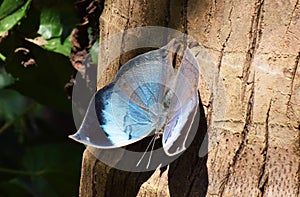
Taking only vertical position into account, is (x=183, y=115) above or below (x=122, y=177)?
above

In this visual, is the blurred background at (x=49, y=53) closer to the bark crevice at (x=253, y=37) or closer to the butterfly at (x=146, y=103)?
the butterfly at (x=146, y=103)

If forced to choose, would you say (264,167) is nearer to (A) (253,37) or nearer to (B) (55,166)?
(A) (253,37)

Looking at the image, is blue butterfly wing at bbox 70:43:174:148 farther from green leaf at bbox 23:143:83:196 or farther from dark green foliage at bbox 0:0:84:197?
green leaf at bbox 23:143:83:196

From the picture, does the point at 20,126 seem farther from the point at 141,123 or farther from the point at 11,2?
the point at 141,123

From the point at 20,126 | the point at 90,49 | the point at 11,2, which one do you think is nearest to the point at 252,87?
the point at 90,49

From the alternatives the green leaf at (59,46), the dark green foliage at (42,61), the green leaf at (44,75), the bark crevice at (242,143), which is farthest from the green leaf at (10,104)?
the bark crevice at (242,143)

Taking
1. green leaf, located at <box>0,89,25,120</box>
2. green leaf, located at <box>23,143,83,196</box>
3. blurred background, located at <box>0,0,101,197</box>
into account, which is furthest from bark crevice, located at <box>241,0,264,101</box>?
green leaf, located at <box>0,89,25,120</box>

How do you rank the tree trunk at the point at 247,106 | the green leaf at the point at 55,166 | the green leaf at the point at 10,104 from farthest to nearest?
the green leaf at the point at 10,104 < the green leaf at the point at 55,166 < the tree trunk at the point at 247,106
